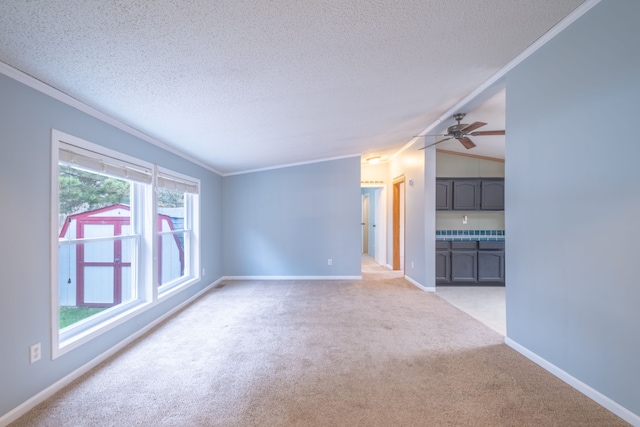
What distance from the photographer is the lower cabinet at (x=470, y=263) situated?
478cm

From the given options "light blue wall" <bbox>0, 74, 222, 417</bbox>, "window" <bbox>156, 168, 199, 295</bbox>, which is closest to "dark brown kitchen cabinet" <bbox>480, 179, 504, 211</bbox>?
"window" <bbox>156, 168, 199, 295</bbox>

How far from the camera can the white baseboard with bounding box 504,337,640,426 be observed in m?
1.56

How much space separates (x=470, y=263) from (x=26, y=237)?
558 centimetres

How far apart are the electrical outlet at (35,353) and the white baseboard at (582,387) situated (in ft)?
12.1

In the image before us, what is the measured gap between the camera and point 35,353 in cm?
178

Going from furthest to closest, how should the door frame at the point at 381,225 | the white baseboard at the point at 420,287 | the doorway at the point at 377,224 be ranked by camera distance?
the doorway at the point at 377,224, the door frame at the point at 381,225, the white baseboard at the point at 420,287

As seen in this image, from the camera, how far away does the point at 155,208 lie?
3.08 m

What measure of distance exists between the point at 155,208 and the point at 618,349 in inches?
160

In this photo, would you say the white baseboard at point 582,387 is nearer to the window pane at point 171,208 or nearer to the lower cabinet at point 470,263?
the lower cabinet at point 470,263

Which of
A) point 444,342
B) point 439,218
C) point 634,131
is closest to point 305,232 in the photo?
point 439,218

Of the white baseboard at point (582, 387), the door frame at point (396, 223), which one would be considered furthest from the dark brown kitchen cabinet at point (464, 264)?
the white baseboard at point (582, 387)

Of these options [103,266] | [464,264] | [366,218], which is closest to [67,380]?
[103,266]

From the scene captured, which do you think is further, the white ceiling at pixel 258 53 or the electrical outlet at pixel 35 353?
the electrical outlet at pixel 35 353

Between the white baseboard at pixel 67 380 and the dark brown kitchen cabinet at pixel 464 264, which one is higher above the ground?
the dark brown kitchen cabinet at pixel 464 264
